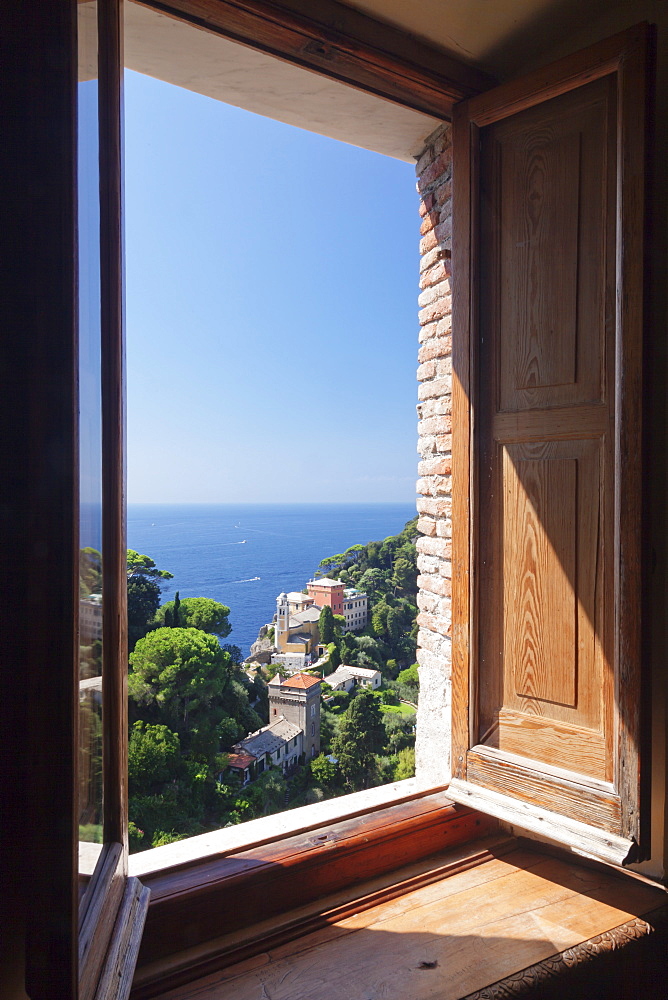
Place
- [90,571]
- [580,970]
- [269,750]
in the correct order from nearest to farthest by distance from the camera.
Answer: [90,571], [580,970], [269,750]

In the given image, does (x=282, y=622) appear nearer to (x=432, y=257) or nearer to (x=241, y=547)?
(x=241, y=547)

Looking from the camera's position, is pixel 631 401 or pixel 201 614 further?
pixel 201 614

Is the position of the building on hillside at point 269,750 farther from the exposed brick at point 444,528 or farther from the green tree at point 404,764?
the exposed brick at point 444,528

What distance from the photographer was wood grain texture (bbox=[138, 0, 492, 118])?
124 centimetres

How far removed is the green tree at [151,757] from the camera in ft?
6.98

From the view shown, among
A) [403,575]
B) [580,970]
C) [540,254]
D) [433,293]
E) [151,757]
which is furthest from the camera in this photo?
[403,575]

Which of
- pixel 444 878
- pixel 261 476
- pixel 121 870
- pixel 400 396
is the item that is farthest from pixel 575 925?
pixel 400 396

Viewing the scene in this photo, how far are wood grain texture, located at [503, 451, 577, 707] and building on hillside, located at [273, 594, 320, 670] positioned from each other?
5.35ft

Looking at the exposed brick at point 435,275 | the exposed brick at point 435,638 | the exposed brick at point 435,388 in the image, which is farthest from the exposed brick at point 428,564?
the exposed brick at point 435,275

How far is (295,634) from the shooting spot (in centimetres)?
291

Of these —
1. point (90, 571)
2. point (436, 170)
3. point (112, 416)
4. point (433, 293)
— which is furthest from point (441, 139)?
point (90, 571)

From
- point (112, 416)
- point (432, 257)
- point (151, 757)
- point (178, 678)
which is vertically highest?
point (432, 257)

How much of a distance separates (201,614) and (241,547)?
0.67m
